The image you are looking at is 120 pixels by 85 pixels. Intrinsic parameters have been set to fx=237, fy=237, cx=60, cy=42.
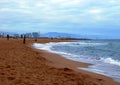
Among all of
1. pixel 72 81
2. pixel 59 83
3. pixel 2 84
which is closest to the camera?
pixel 2 84

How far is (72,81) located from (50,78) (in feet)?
2.74

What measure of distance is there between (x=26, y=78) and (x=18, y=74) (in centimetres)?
75

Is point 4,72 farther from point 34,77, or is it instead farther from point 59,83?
point 59,83

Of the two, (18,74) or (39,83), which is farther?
(18,74)

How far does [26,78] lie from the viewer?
27.9ft

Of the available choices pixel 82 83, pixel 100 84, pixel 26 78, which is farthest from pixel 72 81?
pixel 26 78

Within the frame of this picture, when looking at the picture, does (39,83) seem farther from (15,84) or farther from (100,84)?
(100,84)

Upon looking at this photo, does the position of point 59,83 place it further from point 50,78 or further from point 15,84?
point 15,84

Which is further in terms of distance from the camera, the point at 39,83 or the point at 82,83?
the point at 82,83

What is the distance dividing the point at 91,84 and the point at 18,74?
2802mm

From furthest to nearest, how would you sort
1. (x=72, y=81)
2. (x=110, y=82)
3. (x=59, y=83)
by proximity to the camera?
(x=110, y=82) < (x=72, y=81) < (x=59, y=83)

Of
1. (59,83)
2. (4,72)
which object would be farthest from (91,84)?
(4,72)

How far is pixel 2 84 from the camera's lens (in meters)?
7.48

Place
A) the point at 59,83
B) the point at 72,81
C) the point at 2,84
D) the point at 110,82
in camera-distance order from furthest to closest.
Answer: the point at 110,82 → the point at 72,81 → the point at 59,83 → the point at 2,84
